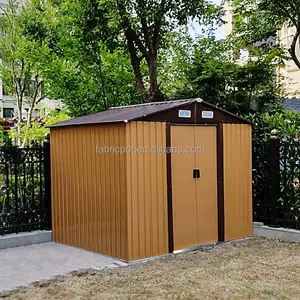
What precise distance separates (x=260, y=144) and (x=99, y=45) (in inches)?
179

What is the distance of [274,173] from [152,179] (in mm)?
2186

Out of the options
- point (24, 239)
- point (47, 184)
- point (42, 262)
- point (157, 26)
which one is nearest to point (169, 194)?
point (42, 262)

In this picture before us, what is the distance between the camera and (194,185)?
6066 millimetres

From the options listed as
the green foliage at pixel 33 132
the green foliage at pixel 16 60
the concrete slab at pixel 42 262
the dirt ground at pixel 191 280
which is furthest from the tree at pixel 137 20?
the dirt ground at pixel 191 280

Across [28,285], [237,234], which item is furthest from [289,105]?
[28,285]

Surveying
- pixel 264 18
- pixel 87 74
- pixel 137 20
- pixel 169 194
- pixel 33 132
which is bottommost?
pixel 169 194

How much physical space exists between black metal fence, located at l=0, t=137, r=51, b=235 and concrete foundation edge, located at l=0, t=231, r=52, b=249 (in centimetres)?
11

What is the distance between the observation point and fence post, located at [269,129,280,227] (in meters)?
6.64

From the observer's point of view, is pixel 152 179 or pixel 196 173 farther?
pixel 196 173

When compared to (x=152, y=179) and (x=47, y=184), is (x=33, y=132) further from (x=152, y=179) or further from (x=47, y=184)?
(x=152, y=179)

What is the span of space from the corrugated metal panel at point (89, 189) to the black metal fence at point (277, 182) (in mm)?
2624

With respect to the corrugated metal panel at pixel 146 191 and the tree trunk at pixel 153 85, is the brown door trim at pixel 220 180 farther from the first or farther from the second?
the tree trunk at pixel 153 85

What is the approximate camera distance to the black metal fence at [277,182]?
256 inches

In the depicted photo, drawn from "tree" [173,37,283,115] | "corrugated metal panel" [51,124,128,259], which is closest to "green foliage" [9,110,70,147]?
"tree" [173,37,283,115]
